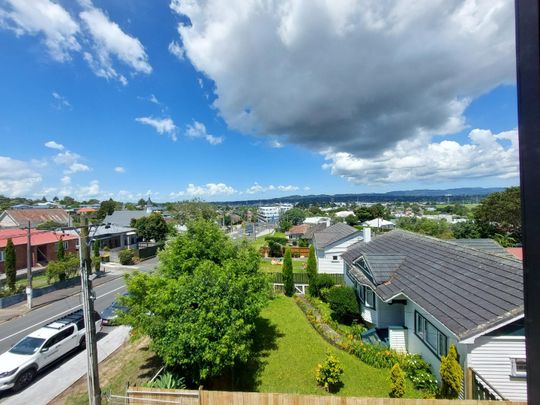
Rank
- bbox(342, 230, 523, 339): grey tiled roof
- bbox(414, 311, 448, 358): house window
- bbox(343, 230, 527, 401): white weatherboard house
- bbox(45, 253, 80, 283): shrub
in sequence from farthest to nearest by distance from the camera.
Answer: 1. bbox(45, 253, 80, 283): shrub
2. bbox(414, 311, 448, 358): house window
3. bbox(342, 230, 523, 339): grey tiled roof
4. bbox(343, 230, 527, 401): white weatherboard house

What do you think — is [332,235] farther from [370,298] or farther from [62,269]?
[62,269]

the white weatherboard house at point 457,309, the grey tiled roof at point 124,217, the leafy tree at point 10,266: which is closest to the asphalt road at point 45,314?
the leafy tree at point 10,266

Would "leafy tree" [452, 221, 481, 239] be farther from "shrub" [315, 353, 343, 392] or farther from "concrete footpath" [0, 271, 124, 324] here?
"concrete footpath" [0, 271, 124, 324]

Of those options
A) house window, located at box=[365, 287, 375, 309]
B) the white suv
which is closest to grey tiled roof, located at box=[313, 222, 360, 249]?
house window, located at box=[365, 287, 375, 309]

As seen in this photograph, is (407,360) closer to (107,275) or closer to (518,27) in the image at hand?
(518,27)

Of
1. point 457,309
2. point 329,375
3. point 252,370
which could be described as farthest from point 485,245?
point 252,370

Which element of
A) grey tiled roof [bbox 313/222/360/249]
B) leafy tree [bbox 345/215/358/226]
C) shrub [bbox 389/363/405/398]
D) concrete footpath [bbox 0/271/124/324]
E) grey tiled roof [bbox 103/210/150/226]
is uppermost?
grey tiled roof [bbox 103/210/150/226]

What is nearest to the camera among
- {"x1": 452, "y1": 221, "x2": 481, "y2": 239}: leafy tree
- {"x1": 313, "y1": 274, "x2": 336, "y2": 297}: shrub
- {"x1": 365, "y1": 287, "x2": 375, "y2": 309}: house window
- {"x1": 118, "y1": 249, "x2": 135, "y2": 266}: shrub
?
{"x1": 365, "y1": 287, "x2": 375, "y2": 309}: house window

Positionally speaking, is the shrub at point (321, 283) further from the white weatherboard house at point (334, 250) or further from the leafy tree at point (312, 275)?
the white weatherboard house at point (334, 250)
